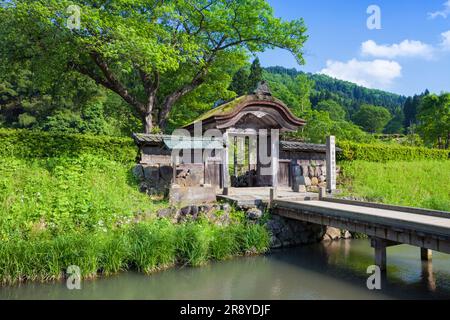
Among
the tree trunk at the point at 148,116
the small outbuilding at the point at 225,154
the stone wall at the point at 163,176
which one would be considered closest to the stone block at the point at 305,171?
the small outbuilding at the point at 225,154

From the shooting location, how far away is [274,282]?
7570 millimetres

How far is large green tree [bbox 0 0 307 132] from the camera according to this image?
537 inches

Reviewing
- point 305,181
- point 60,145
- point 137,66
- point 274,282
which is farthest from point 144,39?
point 274,282

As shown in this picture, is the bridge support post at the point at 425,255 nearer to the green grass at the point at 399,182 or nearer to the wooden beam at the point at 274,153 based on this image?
the green grass at the point at 399,182

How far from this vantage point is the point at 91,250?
24.5 feet

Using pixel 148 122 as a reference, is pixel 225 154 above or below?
below

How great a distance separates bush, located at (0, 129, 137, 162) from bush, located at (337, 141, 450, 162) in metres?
10.4

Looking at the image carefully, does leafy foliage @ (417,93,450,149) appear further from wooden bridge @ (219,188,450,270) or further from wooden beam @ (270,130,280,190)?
wooden bridge @ (219,188,450,270)

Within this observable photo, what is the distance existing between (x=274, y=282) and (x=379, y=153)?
13.2 metres

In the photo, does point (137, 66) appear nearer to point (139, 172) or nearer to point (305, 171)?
point (139, 172)

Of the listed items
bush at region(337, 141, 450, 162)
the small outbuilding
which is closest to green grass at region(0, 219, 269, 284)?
Answer: the small outbuilding

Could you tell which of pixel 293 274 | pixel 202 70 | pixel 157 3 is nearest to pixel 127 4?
pixel 157 3
